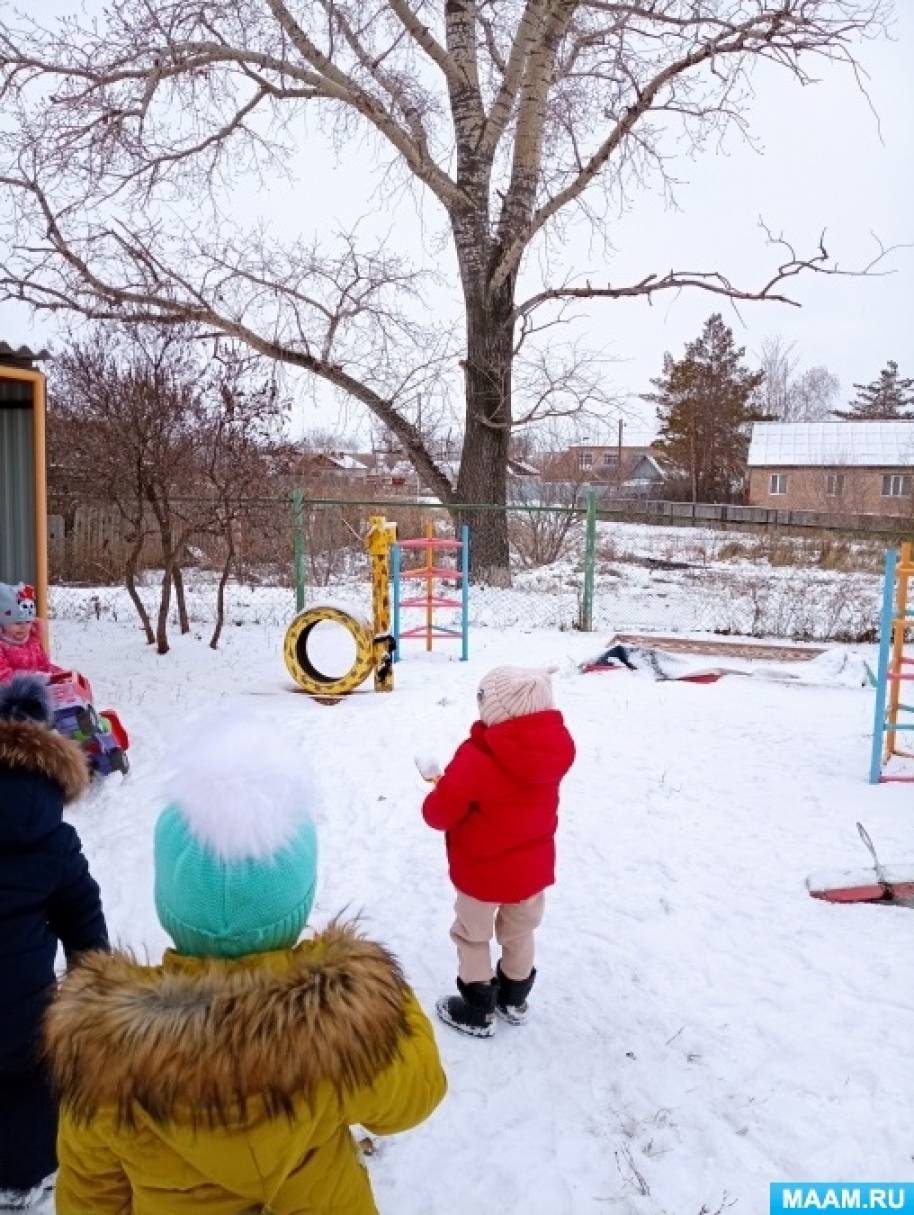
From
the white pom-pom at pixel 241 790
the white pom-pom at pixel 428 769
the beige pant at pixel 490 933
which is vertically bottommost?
the beige pant at pixel 490 933

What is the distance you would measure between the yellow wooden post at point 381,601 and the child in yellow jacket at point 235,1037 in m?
6.08

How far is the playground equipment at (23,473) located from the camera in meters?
6.58

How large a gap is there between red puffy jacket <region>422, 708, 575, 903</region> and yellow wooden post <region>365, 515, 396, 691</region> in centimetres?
481

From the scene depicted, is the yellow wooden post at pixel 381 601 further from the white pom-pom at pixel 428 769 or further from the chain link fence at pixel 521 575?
the white pom-pom at pixel 428 769

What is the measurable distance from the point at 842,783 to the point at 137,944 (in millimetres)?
4123

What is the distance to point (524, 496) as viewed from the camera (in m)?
19.4

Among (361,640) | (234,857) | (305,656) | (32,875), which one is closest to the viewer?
(234,857)

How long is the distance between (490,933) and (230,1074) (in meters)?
1.74

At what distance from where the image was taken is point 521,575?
14609mm

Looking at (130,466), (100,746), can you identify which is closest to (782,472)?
(130,466)

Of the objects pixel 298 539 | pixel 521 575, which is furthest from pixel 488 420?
pixel 298 539

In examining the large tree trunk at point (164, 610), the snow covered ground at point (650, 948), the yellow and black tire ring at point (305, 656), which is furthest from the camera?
the large tree trunk at point (164, 610)

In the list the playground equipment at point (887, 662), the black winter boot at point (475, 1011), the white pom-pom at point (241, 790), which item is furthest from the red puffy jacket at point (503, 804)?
the playground equipment at point (887, 662)

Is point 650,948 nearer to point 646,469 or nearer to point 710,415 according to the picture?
point 710,415
